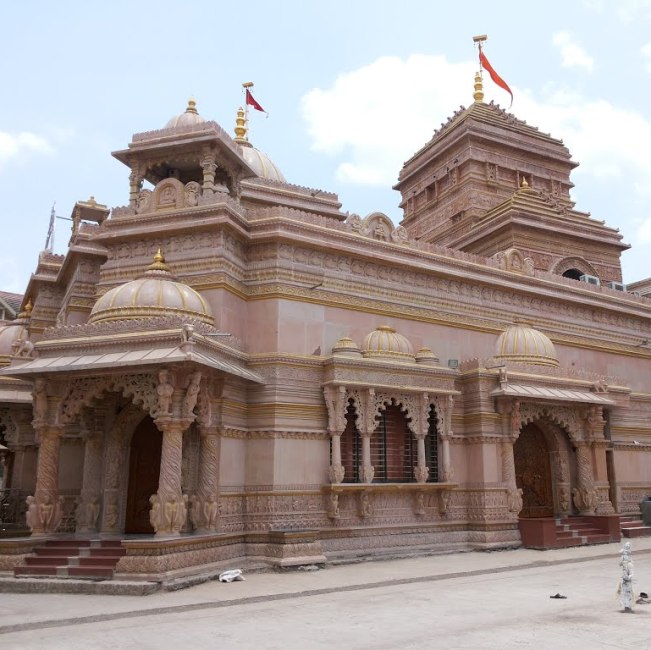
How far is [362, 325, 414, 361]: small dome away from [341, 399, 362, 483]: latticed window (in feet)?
4.32

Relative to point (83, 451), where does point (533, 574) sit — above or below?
below

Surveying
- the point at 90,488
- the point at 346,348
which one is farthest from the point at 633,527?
the point at 90,488

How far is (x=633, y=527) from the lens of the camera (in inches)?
723

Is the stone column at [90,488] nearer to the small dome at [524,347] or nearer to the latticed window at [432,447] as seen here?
the latticed window at [432,447]

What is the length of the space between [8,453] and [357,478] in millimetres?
9670

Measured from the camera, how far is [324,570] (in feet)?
41.7

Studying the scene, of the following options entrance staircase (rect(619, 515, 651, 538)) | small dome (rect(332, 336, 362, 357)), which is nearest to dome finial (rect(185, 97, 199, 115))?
small dome (rect(332, 336, 362, 357))

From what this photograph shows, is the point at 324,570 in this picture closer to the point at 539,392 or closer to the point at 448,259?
the point at 539,392

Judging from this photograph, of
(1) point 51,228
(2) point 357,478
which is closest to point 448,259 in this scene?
(2) point 357,478

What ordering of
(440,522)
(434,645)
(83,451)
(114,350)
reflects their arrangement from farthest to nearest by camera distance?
(440,522) < (83,451) < (114,350) < (434,645)

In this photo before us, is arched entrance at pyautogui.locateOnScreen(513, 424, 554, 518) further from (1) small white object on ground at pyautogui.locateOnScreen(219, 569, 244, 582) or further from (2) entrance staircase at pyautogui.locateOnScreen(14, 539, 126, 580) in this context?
(2) entrance staircase at pyautogui.locateOnScreen(14, 539, 126, 580)

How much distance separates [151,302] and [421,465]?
709 centimetres

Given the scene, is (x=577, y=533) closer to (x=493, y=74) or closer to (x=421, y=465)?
(x=421, y=465)

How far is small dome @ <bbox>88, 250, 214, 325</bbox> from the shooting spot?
12664 mm
